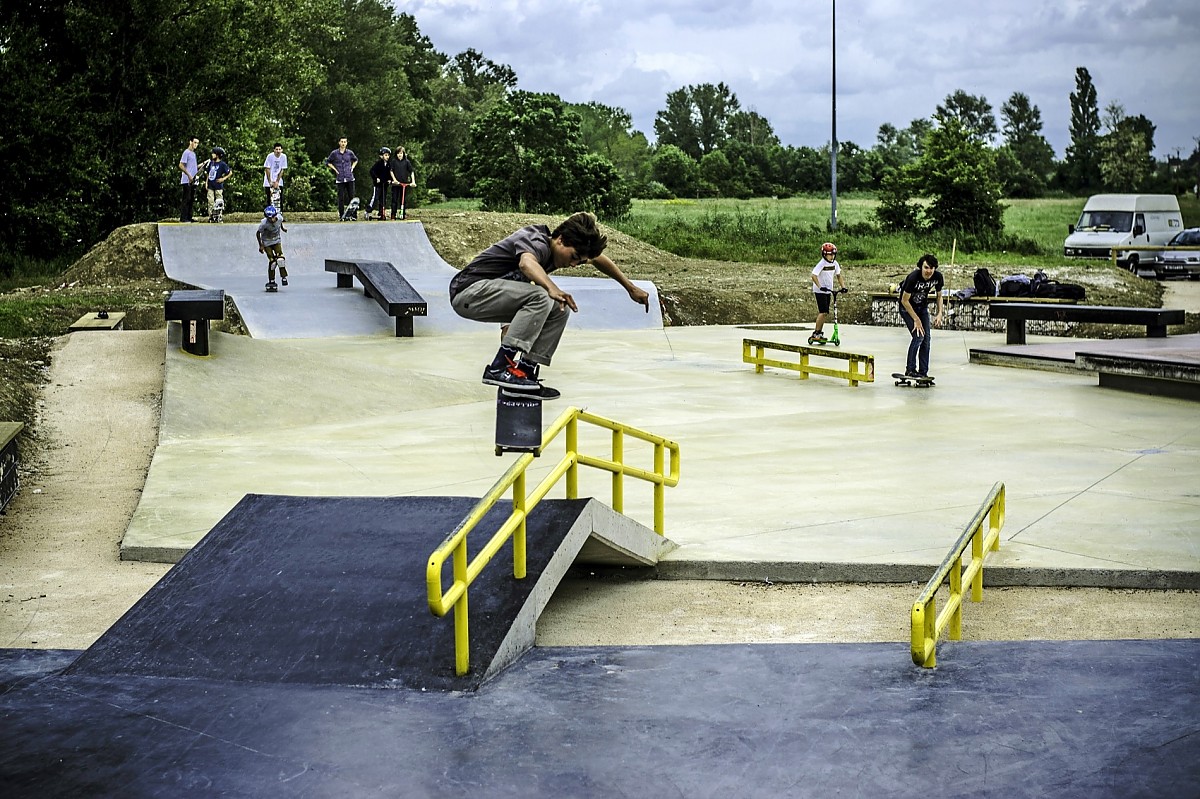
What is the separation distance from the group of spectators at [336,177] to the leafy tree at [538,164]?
14976mm

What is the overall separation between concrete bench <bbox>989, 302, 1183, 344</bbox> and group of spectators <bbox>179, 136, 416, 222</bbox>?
559 inches

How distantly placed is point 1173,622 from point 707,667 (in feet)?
9.42

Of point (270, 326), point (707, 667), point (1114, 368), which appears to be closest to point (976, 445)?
point (1114, 368)

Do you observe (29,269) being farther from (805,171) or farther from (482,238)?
(805,171)

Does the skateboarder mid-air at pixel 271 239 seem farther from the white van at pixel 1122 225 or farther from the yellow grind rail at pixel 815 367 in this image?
the white van at pixel 1122 225

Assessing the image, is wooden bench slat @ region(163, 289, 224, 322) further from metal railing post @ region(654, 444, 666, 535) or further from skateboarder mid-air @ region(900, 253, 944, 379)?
skateboarder mid-air @ region(900, 253, 944, 379)

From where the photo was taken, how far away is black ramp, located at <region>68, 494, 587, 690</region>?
16.5 ft

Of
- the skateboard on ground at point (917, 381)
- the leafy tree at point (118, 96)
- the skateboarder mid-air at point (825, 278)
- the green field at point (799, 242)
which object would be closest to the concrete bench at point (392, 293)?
the skateboarder mid-air at point (825, 278)

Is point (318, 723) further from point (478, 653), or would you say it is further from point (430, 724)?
point (478, 653)

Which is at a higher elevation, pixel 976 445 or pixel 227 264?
pixel 227 264

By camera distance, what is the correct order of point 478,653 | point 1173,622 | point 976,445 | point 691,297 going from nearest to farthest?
point 478,653 → point 1173,622 → point 976,445 → point 691,297

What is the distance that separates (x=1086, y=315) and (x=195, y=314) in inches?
483

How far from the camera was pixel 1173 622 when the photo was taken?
6422mm

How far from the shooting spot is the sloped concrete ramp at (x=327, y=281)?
70.4ft
